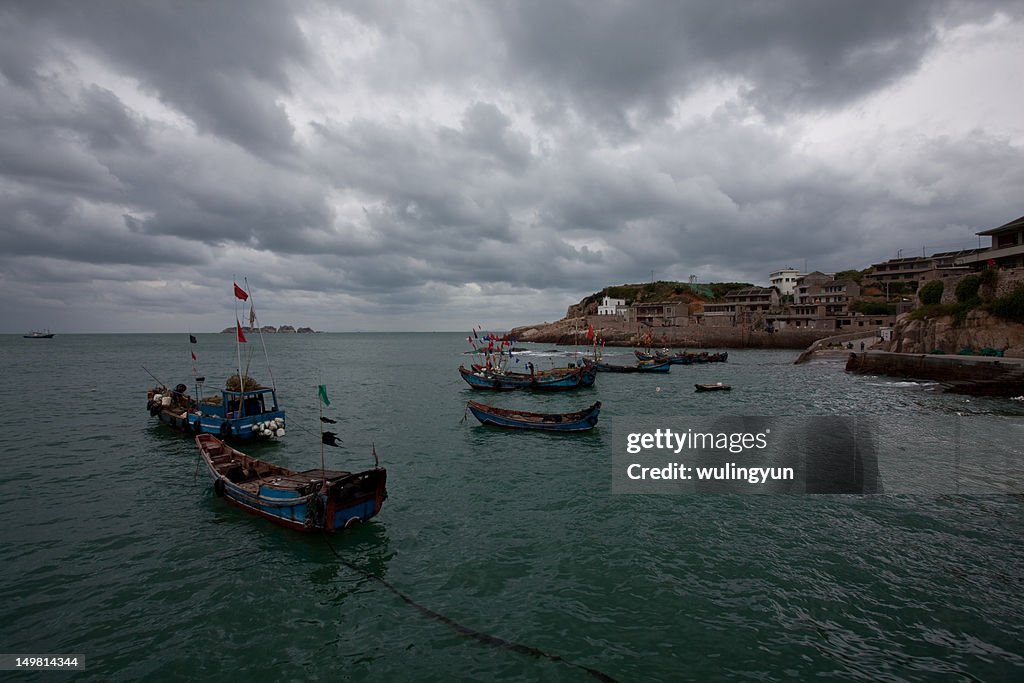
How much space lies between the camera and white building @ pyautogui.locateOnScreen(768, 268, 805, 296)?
144 m

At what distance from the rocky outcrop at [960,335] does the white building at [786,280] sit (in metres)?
89.3

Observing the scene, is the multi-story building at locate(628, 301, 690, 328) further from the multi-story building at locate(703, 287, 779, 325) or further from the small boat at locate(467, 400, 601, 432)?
the small boat at locate(467, 400, 601, 432)

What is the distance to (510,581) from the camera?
12.4 meters

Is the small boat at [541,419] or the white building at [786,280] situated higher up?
the white building at [786,280]

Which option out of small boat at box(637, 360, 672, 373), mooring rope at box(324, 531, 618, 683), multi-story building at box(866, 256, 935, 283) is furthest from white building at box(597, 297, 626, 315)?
mooring rope at box(324, 531, 618, 683)

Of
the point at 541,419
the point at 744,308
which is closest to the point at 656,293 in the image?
the point at 744,308

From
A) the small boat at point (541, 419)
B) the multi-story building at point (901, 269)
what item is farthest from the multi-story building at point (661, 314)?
the small boat at point (541, 419)

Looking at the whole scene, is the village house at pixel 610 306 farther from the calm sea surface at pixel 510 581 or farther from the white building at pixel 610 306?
the calm sea surface at pixel 510 581

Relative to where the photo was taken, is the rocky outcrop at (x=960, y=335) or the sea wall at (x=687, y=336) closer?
the rocky outcrop at (x=960, y=335)

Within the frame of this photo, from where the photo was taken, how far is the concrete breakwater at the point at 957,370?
3869 centimetres

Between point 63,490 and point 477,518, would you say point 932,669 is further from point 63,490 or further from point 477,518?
point 63,490

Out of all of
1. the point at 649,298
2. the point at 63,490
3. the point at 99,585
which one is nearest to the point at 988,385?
the point at 99,585

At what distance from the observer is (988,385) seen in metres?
39.2

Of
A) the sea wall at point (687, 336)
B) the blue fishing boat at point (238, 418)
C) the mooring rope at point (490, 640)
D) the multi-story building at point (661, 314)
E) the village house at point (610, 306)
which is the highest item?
the village house at point (610, 306)
